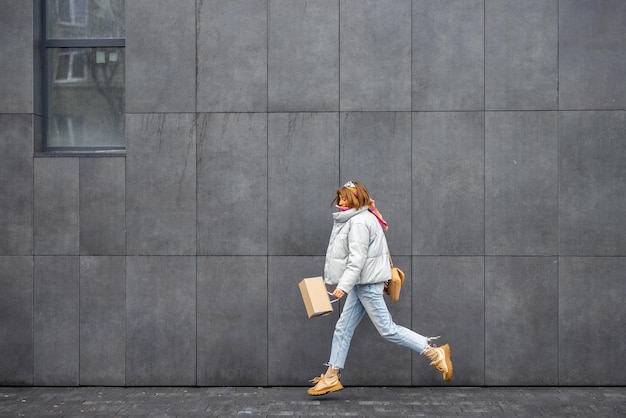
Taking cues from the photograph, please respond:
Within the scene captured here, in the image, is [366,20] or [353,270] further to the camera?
[366,20]

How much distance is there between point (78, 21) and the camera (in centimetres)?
774

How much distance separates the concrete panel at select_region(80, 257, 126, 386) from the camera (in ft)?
24.3

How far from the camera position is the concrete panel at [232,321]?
7.34m

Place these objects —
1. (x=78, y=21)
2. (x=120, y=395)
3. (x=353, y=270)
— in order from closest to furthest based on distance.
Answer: (x=353, y=270) → (x=120, y=395) → (x=78, y=21)

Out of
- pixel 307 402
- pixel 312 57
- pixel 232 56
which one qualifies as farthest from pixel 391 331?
pixel 232 56

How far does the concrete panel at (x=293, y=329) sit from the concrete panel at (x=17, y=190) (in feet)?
8.76

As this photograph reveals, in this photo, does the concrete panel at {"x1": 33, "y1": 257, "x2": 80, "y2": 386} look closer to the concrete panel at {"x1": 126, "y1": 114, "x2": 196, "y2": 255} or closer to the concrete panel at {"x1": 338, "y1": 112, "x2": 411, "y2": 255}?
the concrete panel at {"x1": 126, "y1": 114, "x2": 196, "y2": 255}

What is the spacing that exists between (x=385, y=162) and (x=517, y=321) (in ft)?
7.18

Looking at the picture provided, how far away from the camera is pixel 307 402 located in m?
6.72

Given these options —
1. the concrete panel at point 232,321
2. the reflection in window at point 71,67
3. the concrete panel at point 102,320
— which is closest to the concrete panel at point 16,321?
the concrete panel at point 102,320

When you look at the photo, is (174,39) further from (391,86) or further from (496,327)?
(496,327)

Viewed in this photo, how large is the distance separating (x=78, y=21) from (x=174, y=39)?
1240mm

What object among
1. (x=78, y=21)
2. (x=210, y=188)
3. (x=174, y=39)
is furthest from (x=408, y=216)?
(x=78, y=21)

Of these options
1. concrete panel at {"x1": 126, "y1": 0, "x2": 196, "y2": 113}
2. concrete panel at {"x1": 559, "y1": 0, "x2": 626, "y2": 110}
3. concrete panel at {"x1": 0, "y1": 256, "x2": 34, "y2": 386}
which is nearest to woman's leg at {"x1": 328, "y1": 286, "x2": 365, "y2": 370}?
concrete panel at {"x1": 126, "y1": 0, "x2": 196, "y2": 113}
